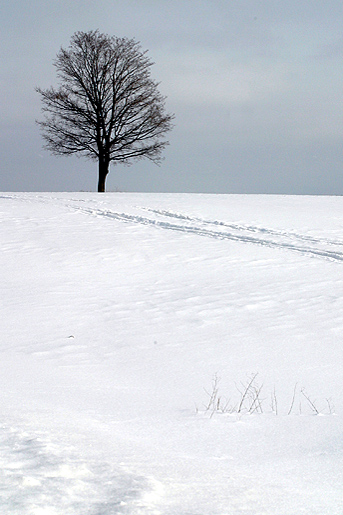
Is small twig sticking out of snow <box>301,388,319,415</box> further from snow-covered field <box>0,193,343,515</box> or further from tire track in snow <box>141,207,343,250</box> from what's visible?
tire track in snow <box>141,207,343,250</box>

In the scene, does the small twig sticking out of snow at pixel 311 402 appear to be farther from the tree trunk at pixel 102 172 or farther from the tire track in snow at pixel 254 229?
the tree trunk at pixel 102 172

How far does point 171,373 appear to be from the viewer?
4449 millimetres

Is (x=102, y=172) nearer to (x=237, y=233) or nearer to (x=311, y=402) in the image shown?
(x=237, y=233)

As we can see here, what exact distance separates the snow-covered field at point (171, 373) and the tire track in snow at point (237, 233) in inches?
3.2

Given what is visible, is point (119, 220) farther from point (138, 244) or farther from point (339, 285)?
point (339, 285)

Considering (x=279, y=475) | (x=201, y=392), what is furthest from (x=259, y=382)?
(x=279, y=475)

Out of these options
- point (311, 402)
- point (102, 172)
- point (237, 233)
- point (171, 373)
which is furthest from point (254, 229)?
point (102, 172)

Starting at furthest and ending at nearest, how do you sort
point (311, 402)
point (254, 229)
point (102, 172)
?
1. point (102, 172)
2. point (254, 229)
3. point (311, 402)

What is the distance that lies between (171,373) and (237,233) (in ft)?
22.1

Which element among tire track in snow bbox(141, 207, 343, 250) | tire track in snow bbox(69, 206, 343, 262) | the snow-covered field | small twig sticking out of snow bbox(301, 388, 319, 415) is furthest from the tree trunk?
small twig sticking out of snow bbox(301, 388, 319, 415)

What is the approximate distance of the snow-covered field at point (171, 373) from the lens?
2.16 meters

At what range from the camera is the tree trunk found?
82.8 feet

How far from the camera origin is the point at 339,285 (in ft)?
23.4

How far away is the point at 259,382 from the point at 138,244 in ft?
19.5
